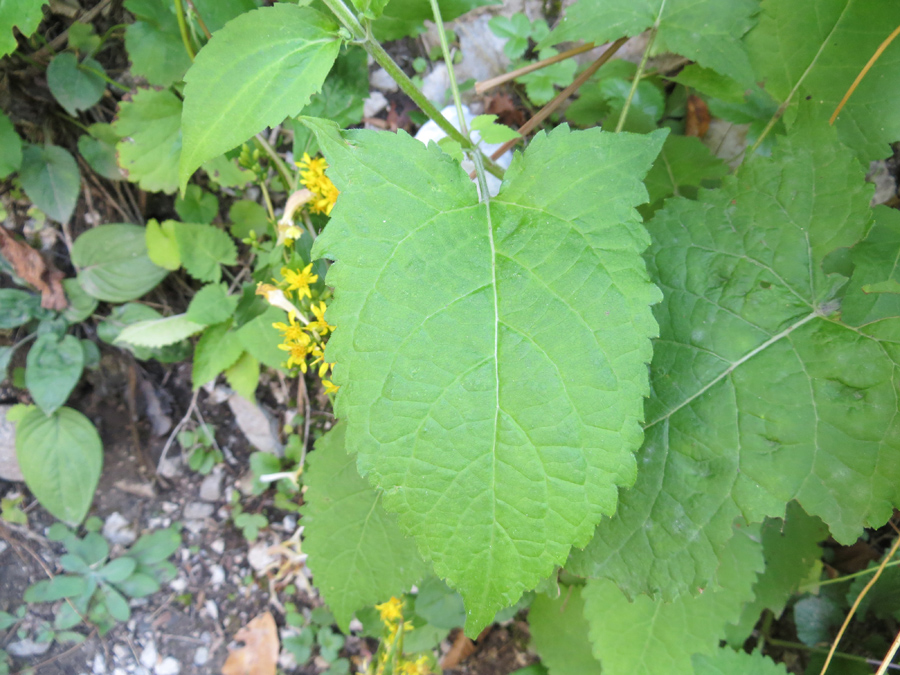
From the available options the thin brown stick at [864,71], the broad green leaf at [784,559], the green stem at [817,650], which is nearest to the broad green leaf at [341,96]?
the thin brown stick at [864,71]

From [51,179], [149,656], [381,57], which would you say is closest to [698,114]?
[381,57]

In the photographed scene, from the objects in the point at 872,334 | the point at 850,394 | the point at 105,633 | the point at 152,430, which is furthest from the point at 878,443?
the point at 105,633

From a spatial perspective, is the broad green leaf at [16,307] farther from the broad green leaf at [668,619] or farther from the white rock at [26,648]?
the broad green leaf at [668,619]

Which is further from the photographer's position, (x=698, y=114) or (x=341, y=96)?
(x=698, y=114)

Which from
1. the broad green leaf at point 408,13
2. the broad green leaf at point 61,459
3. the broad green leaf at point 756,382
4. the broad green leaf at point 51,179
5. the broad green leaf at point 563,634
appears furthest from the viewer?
the broad green leaf at point 61,459

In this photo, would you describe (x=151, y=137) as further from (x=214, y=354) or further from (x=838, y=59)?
(x=838, y=59)

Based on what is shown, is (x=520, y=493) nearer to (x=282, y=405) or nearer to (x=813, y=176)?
(x=813, y=176)
